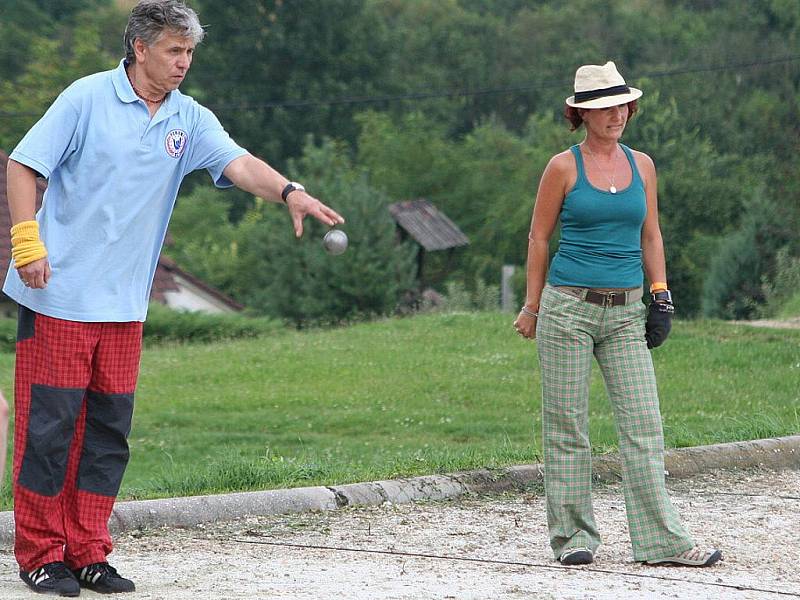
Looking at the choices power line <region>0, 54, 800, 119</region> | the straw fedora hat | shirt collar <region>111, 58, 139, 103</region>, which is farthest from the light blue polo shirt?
power line <region>0, 54, 800, 119</region>

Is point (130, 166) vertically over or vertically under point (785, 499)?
over

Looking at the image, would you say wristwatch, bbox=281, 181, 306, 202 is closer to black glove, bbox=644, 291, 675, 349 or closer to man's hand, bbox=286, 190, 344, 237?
man's hand, bbox=286, 190, 344, 237

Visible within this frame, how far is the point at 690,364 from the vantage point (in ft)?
47.4

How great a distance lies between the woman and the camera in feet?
17.3

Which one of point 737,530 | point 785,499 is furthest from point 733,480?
point 737,530

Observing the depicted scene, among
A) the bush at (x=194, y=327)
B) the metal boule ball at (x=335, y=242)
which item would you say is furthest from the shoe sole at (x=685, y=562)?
the bush at (x=194, y=327)

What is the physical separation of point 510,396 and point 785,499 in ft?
22.8

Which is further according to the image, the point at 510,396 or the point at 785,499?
the point at 510,396

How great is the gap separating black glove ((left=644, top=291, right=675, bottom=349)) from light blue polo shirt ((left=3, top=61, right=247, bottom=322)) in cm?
199

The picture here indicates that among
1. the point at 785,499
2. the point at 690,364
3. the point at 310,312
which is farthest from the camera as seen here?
the point at 310,312

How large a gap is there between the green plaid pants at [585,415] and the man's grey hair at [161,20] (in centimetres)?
177

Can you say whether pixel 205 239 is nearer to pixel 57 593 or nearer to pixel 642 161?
pixel 642 161

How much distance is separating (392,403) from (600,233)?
8.59 meters

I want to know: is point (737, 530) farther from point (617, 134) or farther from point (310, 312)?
point (310, 312)
